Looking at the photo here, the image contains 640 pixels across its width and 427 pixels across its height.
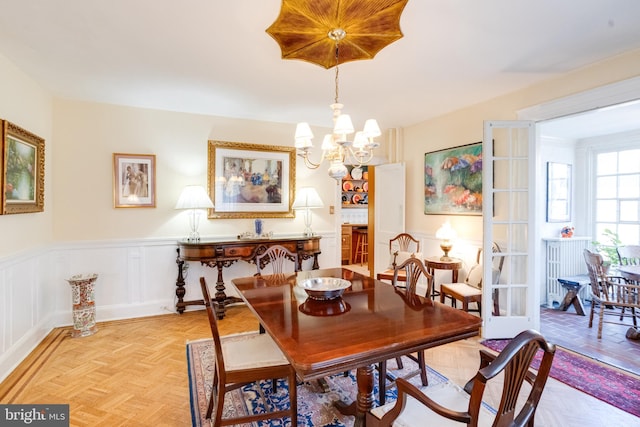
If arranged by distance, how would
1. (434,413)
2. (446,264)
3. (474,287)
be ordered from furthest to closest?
1. (446,264)
2. (474,287)
3. (434,413)

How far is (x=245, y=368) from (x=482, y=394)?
1.29 m

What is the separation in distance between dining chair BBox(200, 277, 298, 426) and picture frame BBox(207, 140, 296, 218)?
261 centimetres

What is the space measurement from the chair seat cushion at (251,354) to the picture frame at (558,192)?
452 cm

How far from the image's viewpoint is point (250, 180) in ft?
14.9

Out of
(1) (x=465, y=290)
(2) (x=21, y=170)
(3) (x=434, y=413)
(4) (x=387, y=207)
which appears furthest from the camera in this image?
(4) (x=387, y=207)

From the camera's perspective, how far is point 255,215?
4578 mm

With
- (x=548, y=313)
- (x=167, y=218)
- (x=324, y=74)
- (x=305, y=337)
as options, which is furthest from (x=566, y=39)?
(x=167, y=218)

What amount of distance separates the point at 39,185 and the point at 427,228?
14.8 feet

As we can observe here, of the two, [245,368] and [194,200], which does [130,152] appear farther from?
[245,368]

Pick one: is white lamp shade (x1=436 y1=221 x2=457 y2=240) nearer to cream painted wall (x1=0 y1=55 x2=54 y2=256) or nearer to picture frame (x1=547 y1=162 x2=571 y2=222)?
picture frame (x1=547 y1=162 x2=571 y2=222)

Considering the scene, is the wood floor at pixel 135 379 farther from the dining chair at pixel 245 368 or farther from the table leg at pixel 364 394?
the table leg at pixel 364 394

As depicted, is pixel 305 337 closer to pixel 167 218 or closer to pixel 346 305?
pixel 346 305

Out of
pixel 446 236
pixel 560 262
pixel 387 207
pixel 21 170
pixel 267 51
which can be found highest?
pixel 267 51

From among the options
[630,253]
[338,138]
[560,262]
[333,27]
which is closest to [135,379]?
[338,138]
